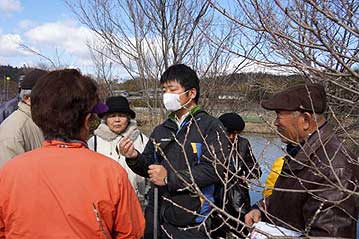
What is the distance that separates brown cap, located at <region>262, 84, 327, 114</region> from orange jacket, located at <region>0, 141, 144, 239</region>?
3.28 feet

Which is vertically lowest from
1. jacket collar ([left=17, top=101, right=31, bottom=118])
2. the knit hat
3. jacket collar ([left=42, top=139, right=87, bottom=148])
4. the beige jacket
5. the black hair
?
the knit hat

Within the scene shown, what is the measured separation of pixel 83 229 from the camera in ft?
5.97

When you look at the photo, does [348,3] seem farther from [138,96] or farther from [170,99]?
[138,96]

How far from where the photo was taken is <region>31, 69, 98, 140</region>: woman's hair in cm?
192

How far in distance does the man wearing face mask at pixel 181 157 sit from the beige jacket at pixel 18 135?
684 mm

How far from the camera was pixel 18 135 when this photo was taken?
9.90 ft

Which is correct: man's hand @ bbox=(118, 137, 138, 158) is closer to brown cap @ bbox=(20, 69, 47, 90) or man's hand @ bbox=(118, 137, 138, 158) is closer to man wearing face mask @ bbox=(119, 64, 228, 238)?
man wearing face mask @ bbox=(119, 64, 228, 238)

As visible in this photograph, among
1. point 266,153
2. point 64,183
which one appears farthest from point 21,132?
point 266,153

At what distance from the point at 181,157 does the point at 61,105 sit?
4.03 ft

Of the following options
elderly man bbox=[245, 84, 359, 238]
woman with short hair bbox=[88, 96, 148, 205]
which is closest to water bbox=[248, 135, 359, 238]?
elderly man bbox=[245, 84, 359, 238]

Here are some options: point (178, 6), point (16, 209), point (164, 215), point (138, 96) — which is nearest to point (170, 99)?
point (164, 215)

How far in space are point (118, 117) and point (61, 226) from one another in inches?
97.7

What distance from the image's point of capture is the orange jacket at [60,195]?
5.93 ft

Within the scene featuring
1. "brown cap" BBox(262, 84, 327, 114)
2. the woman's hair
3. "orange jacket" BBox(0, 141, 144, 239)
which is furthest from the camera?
"brown cap" BBox(262, 84, 327, 114)
